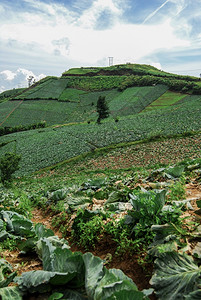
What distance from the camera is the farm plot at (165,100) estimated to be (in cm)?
6538

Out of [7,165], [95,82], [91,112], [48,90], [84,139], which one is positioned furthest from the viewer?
[95,82]

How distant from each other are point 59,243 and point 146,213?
1.59 meters

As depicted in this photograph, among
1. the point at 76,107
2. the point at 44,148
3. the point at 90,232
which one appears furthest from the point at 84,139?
the point at 76,107

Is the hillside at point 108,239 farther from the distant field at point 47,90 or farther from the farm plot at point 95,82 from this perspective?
the farm plot at point 95,82

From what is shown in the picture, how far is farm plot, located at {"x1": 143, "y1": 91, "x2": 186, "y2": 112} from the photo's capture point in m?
65.4

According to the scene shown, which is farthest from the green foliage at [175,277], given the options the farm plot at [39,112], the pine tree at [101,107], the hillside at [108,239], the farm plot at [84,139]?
the farm plot at [39,112]

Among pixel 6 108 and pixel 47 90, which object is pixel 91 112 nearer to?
pixel 47 90

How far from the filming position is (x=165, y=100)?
225 ft

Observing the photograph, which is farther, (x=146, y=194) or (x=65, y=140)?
(x=65, y=140)

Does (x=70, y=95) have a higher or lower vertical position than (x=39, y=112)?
higher

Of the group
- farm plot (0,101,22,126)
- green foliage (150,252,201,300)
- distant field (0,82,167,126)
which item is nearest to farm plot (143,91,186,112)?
distant field (0,82,167,126)

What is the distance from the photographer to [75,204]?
18.8 feet

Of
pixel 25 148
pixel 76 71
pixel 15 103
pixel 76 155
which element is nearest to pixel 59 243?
pixel 76 155

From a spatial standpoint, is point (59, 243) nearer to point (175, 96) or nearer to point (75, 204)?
point (75, 204)
